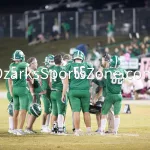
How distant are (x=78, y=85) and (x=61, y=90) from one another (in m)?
0.89

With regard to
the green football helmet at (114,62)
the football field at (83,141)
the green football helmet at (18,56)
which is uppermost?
the green football helmet at (18,56)

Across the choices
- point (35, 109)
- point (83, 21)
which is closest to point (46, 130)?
point (35, 109)

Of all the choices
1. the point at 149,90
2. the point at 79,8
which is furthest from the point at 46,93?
the point at 79,8

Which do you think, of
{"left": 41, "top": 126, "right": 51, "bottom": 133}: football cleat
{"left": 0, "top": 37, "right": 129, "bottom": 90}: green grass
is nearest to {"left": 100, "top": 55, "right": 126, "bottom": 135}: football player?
{"left": 41, "top": 126, "right": 51, "bottom": 133}: football cleat

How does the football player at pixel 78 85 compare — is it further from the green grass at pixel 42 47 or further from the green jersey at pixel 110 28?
the green jersey at pixel 110 28

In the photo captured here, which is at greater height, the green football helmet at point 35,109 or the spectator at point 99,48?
the spectator at point 99,48

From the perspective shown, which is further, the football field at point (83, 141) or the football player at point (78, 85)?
the football player at point (78, 85)

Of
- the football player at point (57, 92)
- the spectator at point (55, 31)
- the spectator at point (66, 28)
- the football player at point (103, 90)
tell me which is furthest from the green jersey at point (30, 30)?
the football player at point (57, 92)

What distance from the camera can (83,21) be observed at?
5500 cm

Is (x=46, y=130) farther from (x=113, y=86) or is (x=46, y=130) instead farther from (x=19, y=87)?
(x=113, y=86)

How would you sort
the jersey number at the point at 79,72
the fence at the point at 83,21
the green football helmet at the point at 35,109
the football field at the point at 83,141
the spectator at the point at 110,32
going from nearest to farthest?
the football field at the point at 83,141 < the jersey number at the point at 79,72 < the green football helmet at the point at 35,109 < the spectator at the point at 110,32 < the fence at the point at 83,21

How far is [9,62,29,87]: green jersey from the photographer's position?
2137cm

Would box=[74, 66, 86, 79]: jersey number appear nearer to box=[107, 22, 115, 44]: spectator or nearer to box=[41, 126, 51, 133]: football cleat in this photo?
box=[41, 126, 51, 133]: football cleat

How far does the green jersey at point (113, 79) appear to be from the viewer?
2131cm
